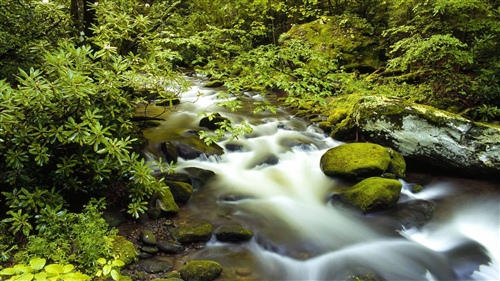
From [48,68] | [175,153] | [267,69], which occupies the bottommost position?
[175,153]

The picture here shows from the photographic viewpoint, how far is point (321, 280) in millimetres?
4430

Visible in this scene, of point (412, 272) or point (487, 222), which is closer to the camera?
point (412, 272)

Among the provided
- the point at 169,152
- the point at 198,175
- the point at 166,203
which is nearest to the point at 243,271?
the point at 166,203

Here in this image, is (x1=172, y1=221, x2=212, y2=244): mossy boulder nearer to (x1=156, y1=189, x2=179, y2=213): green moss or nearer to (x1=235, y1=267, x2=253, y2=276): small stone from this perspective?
Answer: (x1=156, y1=189, x2=179, y2=213): green moss

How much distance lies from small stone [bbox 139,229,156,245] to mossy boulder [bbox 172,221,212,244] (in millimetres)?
335

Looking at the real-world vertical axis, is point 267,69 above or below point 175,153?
above

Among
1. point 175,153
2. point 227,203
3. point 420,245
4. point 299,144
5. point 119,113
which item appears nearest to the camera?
point 119,113

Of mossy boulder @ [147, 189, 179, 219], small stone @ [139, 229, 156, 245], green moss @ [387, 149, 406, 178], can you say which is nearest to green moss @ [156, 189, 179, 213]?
mossy boulder @ [147, 189, 179, 219]

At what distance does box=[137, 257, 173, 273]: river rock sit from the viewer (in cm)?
403

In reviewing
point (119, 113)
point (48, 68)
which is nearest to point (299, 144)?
point (119, 113)

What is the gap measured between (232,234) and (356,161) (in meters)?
3.22

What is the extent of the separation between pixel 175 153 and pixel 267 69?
326 centimetres

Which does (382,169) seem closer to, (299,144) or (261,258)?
(299,144)

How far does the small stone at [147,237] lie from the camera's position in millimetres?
4461
